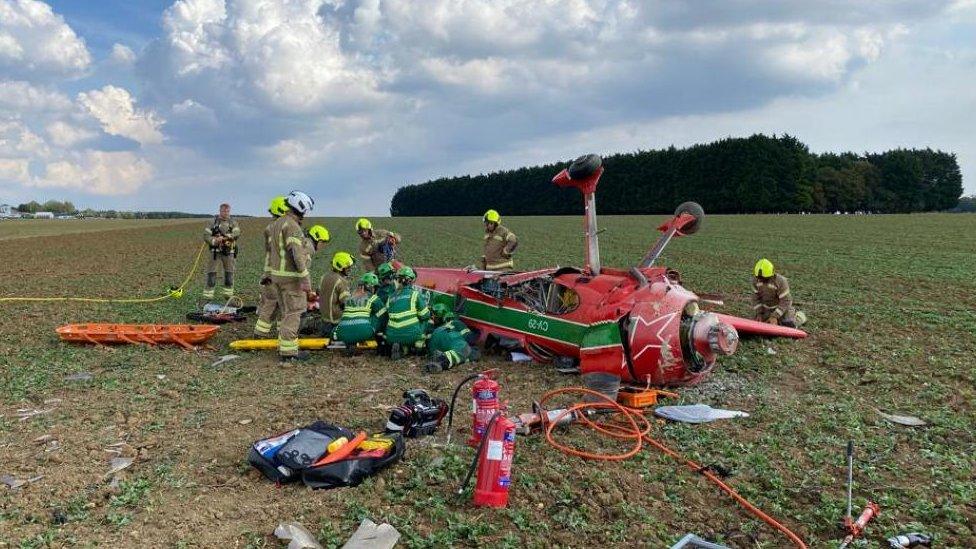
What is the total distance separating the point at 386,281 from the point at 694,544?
5.87m

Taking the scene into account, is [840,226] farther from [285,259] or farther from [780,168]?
[285,259]

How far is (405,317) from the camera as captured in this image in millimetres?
8883

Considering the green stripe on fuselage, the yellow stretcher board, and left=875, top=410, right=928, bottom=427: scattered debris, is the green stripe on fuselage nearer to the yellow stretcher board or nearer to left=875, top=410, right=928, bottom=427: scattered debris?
the yellow stretcher board

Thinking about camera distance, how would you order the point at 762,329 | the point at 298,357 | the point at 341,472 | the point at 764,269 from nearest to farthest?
the point at 341,472, the point at 298,357, the point at 762,329, the point at 764,269

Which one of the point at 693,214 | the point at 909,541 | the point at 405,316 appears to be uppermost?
the point at 693,214

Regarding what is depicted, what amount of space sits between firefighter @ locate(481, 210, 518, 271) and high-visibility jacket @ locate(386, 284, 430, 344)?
12.3 feet

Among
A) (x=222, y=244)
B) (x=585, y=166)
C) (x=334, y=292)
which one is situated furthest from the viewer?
(x=222, y=244)

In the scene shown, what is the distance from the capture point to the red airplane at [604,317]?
7.16m

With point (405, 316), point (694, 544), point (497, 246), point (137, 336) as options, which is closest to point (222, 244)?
point (137, 336)

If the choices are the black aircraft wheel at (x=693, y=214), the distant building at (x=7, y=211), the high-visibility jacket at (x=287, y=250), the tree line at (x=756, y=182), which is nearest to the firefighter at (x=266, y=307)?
the high-visibility jacket at (x=287, y=250)

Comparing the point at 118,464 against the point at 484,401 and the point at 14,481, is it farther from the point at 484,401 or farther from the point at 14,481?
Result: the point at 484,401

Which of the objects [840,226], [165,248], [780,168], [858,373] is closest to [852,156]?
[780,168]

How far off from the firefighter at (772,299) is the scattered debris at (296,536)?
8.55 metres

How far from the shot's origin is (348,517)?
175 inches
